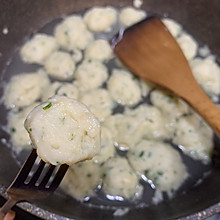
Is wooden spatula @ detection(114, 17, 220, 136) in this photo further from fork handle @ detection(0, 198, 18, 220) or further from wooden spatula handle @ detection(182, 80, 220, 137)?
fork handle @ detection(0, 198, 18, 220)

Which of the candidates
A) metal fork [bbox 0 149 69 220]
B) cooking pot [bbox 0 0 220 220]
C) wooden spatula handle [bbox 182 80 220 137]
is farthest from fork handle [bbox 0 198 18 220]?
wooden spatula handle [bbox 182 80 220 137]

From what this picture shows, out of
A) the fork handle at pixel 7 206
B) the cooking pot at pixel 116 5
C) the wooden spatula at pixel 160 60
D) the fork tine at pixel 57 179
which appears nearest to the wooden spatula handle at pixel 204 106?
the wooden spatula at pixel 160 60

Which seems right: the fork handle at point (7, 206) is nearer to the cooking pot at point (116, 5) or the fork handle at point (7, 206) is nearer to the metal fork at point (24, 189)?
the metal fork at point (24, 189)

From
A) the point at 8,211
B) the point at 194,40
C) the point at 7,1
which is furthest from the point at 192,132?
the point at 7,1

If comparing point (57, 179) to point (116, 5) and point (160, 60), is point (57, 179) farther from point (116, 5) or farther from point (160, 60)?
point (116, 5)

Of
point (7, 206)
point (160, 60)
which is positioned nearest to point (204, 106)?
point (160, 60)
